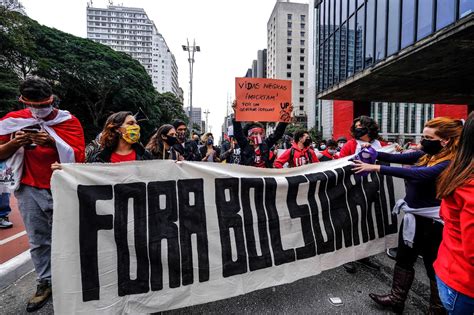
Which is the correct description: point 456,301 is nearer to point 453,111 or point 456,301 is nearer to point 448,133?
point 448,133

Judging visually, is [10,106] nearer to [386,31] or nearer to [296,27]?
[386,31]

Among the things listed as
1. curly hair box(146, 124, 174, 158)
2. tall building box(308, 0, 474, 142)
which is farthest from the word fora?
tall building box(308, 0, 474, 142)

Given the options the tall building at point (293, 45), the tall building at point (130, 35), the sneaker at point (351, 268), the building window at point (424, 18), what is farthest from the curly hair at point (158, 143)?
the tall building at point (130, 35)

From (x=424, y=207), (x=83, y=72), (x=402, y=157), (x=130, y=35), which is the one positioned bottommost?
(x=424, y=207)

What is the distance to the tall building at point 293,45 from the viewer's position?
253 ft

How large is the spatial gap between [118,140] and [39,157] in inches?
27.5

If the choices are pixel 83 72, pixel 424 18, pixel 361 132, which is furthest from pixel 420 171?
A: pixel 83 72

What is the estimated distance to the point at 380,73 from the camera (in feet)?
41.8

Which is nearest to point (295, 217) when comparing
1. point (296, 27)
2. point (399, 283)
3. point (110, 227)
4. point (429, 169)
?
point (399, 283)

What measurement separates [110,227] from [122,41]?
504 feet

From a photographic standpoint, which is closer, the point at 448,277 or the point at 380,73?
the point at 448,277

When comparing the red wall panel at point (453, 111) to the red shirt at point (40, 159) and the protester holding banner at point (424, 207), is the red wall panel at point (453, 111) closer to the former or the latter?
the protester holding banner at point (424, 207)

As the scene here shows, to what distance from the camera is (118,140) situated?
2764mm

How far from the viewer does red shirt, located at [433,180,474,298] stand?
1.25m
